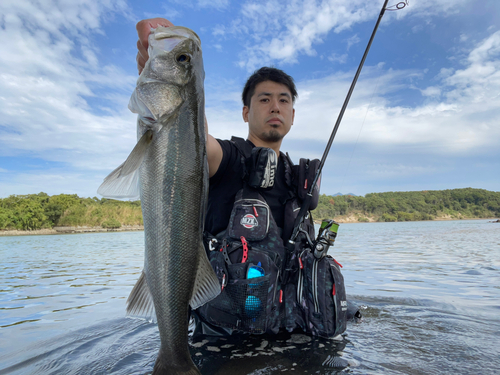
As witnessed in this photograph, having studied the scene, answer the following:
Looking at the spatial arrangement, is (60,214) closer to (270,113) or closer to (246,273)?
(270,113)

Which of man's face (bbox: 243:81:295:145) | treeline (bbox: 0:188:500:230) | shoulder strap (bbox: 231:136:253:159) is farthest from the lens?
treeline (bbox: 0:188:500:230)

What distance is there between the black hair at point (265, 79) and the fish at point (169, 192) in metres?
2.30

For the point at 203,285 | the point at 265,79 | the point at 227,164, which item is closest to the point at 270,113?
the point at 265,79

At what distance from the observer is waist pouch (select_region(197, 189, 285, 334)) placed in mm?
2854

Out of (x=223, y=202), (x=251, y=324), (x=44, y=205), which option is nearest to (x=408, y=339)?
(x=251, y=324)

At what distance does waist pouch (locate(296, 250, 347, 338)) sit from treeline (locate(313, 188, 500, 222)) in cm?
7878

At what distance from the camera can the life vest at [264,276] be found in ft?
9.44

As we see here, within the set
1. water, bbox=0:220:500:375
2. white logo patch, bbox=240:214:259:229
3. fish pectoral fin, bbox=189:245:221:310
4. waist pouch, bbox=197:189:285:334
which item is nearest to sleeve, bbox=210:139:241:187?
waist pouch, bbox=197:189:285:334

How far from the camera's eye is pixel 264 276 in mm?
2881

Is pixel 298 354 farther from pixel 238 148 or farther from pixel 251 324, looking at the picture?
pixel 238 148

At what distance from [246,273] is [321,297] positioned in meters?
0.88

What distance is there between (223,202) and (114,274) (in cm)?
686

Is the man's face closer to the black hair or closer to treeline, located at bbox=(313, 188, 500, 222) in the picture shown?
the black hair

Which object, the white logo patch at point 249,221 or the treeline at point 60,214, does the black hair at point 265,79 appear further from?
the treeline at point 60,214
